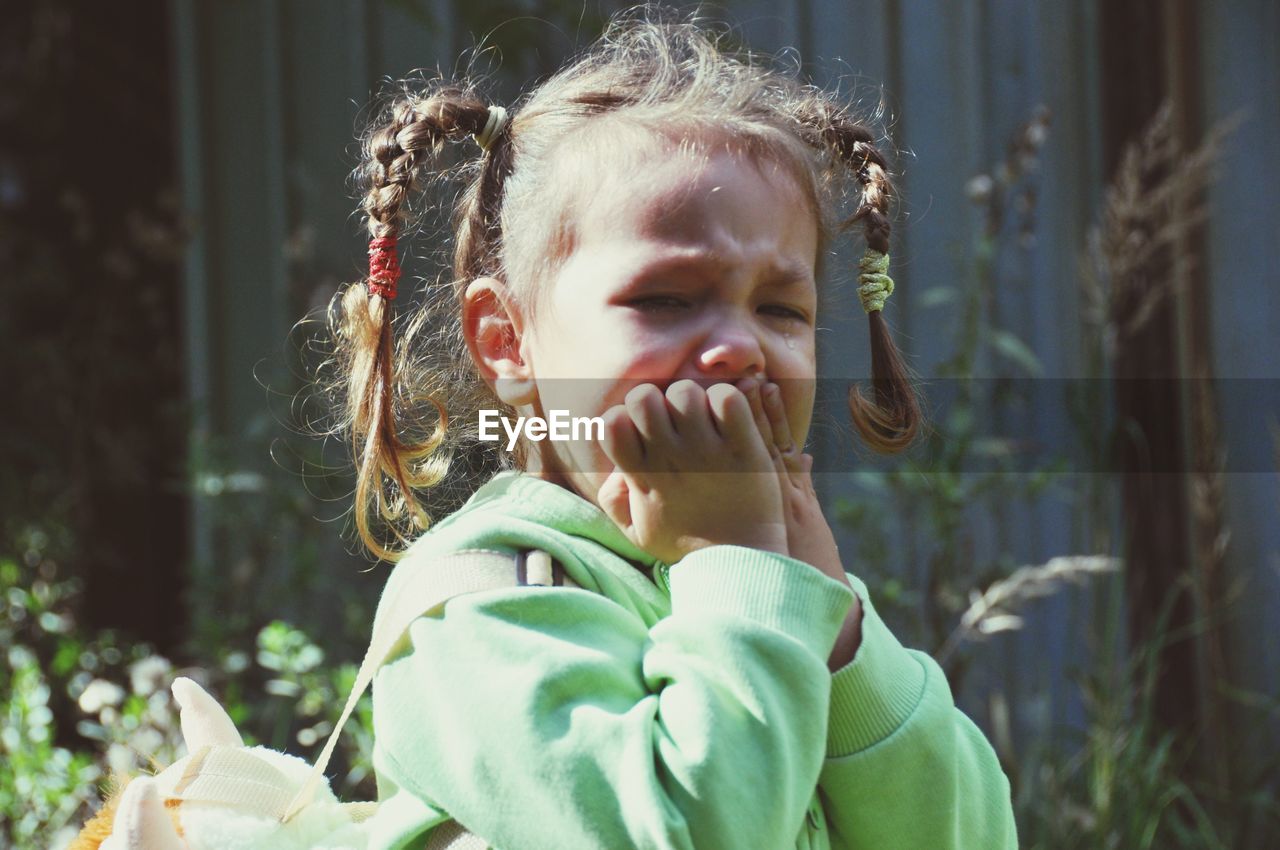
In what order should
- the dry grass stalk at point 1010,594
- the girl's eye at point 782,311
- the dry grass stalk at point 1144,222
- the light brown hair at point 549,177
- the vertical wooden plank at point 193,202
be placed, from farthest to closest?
the vertical wooden plank at point 193,202 → the dry grass stalk at point 1144,222 → the dry grass stalk at point 1010,594 → the light brown hair at point 549,177 → the girl's eye at point 782,311

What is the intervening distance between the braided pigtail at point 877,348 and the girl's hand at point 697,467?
38 centimetres

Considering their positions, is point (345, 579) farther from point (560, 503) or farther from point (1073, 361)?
point (560, 503)

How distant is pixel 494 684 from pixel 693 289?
42cm

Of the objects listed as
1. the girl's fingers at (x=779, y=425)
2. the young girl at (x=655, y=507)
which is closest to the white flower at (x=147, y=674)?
the young girl at (x=655, y=507)

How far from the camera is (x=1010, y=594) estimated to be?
290 cm

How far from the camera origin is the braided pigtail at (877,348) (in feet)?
5.35

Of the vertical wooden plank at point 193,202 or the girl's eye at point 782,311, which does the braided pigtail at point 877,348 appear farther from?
the vertical wooden plank at point 193,202

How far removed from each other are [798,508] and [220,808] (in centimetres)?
62

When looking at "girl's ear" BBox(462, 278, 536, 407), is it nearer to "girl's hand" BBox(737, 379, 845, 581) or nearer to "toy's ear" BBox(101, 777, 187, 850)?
"girl's hand" BBox(737, 379, 845, 581)

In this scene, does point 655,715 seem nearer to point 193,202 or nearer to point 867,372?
point 867,372

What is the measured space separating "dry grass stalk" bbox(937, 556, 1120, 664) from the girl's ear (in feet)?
4.28

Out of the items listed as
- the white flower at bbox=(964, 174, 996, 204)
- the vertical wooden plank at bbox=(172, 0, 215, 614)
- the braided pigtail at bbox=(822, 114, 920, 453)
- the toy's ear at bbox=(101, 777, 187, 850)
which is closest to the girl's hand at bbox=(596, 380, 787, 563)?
the braided pigtail at bbox=(822, 114, 920, 453)

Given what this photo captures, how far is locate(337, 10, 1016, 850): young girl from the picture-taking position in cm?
119

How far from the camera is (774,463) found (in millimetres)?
1358
